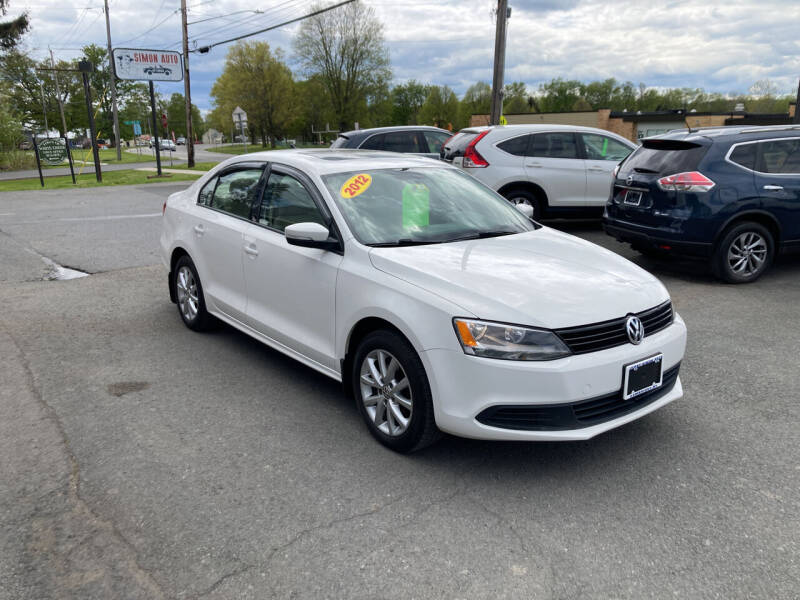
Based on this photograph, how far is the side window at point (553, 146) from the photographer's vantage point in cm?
1035

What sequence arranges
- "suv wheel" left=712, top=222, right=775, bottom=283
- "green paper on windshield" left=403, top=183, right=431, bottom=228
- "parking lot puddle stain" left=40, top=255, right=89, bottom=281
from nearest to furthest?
"green paper on windshield" left=403, top=183, right=431, bottom=228 → "suv wheel" left=712, top=222, right=775, bottom=283 → "parking lot puddle stain" left=40, top=255, right=89, bottom=281

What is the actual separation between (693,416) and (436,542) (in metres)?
2.11

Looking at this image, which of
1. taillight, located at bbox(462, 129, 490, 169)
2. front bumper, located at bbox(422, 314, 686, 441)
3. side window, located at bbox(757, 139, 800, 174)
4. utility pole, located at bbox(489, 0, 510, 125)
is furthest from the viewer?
utility pole, located at bbox(489, 0, 510, 125)

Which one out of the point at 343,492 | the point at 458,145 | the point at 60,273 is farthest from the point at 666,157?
the point at 60,273

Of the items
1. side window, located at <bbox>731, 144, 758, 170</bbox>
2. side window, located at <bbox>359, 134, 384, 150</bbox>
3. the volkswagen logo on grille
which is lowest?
the volkswagen logo on grille

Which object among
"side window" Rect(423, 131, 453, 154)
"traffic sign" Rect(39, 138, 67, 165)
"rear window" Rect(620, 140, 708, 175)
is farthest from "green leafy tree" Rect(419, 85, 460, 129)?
"rear window" Rect(620, 140, 708, 175)

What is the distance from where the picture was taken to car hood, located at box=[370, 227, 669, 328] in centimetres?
313

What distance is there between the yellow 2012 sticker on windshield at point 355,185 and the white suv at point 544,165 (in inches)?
240

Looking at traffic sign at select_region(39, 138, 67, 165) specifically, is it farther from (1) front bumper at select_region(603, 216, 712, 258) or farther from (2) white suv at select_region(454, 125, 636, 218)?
(1) front bumper at select_region(603, 216, 712, 258)

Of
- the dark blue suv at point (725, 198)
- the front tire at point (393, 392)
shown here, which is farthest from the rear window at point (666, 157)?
the front tire at point (393, 392)

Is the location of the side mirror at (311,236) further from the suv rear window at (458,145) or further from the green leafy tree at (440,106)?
the green leafy tree at (440,106)

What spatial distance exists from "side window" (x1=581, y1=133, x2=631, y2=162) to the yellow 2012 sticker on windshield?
283 inches

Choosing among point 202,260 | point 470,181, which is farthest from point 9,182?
point 470,181

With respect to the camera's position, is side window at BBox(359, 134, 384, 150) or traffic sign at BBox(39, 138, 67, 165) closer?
side window at BBox(359, 134, 384, 150)
